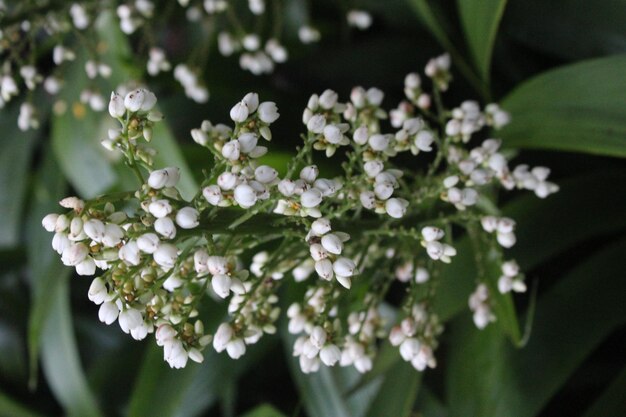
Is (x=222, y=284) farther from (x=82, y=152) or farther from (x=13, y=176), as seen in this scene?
(x=13, y=176)

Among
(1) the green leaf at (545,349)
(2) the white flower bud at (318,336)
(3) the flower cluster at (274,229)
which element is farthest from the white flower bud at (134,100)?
(1) the green leaf at (545,349)

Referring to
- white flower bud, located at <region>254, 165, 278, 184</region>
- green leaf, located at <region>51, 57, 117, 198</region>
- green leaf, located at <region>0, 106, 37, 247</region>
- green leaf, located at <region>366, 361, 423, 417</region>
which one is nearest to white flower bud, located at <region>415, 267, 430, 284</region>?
green leaf, located at <region>366, 361, 423, 417</region>

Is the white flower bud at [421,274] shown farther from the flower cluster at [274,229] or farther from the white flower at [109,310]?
the white flower at [109,310]

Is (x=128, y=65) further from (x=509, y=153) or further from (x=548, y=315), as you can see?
(x=548, y=315)

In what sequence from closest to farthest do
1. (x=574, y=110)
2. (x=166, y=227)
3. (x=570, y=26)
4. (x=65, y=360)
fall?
1. (x=166, y=227)
2. (x=574, y=110)
3. (x=570, y=26)
4. (x=65, y=360)

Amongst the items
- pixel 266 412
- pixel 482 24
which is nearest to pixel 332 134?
pixel 482 24

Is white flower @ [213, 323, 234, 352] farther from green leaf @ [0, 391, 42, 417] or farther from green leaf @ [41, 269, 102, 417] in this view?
green leaf @ [0, 391, 42, 417]

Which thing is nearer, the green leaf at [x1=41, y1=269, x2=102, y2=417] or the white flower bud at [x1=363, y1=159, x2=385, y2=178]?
the white flower bud at [x1=363, y1=159, x2=385, y2=178]

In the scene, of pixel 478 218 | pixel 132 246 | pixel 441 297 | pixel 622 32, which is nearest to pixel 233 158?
pixel 132 246
